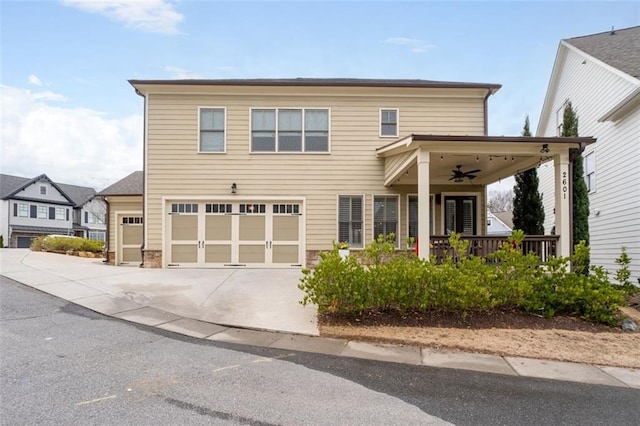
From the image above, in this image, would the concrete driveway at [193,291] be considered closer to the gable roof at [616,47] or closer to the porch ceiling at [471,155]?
the porch ceiling at [471,155]

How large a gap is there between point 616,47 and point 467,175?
7.93 meters

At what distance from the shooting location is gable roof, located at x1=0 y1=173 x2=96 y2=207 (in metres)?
33.9

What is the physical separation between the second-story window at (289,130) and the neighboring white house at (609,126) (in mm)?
8296

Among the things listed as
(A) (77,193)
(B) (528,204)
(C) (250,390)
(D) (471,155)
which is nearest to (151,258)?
(C) (250,390)

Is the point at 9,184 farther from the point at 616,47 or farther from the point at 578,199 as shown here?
the point at 616,47

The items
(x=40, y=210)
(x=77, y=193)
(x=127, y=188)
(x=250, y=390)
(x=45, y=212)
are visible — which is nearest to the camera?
(x=250, y=390)

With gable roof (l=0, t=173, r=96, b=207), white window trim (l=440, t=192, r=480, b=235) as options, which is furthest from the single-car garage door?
gable roof (l=0, t=173, r=96, b=207)

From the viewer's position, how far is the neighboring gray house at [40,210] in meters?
33.7

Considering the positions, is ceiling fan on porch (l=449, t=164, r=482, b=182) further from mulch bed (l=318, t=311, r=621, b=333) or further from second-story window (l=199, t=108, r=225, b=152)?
second-story window (l=199, t=108, r=225, b=152)

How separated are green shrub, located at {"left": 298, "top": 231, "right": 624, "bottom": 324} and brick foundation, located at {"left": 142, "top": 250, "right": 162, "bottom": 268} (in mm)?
6777

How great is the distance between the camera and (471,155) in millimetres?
8219

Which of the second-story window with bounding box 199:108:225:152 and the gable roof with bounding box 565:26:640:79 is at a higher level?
the gable roof with bounding box 565:26:640:79

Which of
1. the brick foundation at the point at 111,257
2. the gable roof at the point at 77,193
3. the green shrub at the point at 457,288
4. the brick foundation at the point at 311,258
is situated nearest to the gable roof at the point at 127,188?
the brick foundation at the point at 111,257

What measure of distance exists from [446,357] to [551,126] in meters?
15.9
